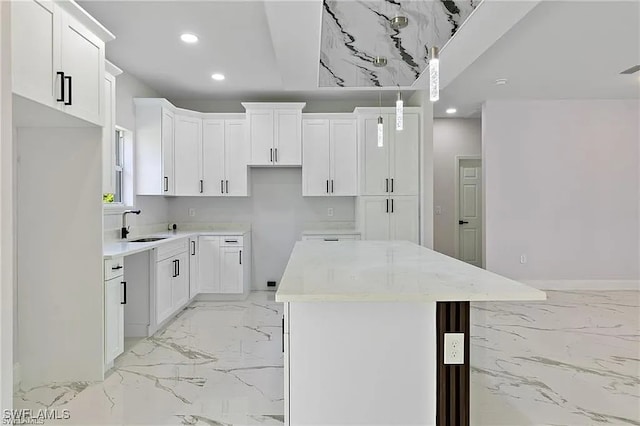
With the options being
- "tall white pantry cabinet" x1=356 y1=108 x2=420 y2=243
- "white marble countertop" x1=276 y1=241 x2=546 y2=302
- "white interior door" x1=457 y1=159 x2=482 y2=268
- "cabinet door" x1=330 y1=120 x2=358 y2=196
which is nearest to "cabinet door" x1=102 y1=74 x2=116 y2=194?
"white marble countertop" x1=276 y1=241 x2=546 y2=302

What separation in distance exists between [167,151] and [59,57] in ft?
9.03

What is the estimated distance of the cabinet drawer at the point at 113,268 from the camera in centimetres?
295

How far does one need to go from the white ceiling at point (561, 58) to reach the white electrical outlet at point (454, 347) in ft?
7.93

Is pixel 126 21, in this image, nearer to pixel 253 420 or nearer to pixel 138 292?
pixel 138 292

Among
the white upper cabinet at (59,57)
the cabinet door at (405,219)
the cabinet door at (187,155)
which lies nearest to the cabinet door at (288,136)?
the cabinet door at (187,155)

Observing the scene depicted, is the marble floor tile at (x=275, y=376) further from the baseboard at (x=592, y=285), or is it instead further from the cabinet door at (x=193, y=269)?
the baseboard at (x=592, y=285)

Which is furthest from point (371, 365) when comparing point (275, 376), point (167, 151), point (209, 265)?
point (167, 151)

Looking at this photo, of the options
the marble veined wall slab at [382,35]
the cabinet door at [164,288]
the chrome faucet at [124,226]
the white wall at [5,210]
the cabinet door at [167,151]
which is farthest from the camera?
the cabinet door at [167,151]

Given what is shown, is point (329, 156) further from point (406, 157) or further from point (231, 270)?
point (231, 270)

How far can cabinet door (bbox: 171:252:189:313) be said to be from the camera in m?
4.46

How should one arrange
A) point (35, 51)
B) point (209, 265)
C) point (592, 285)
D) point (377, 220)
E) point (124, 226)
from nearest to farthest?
point (35, 51) → point (124, 226) → point (377, 220) → point (209, 265) → point (592, 285)

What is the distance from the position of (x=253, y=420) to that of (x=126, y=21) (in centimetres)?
321

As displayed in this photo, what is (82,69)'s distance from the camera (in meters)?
2.65

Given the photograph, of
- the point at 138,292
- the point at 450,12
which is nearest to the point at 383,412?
the point at 450,12
